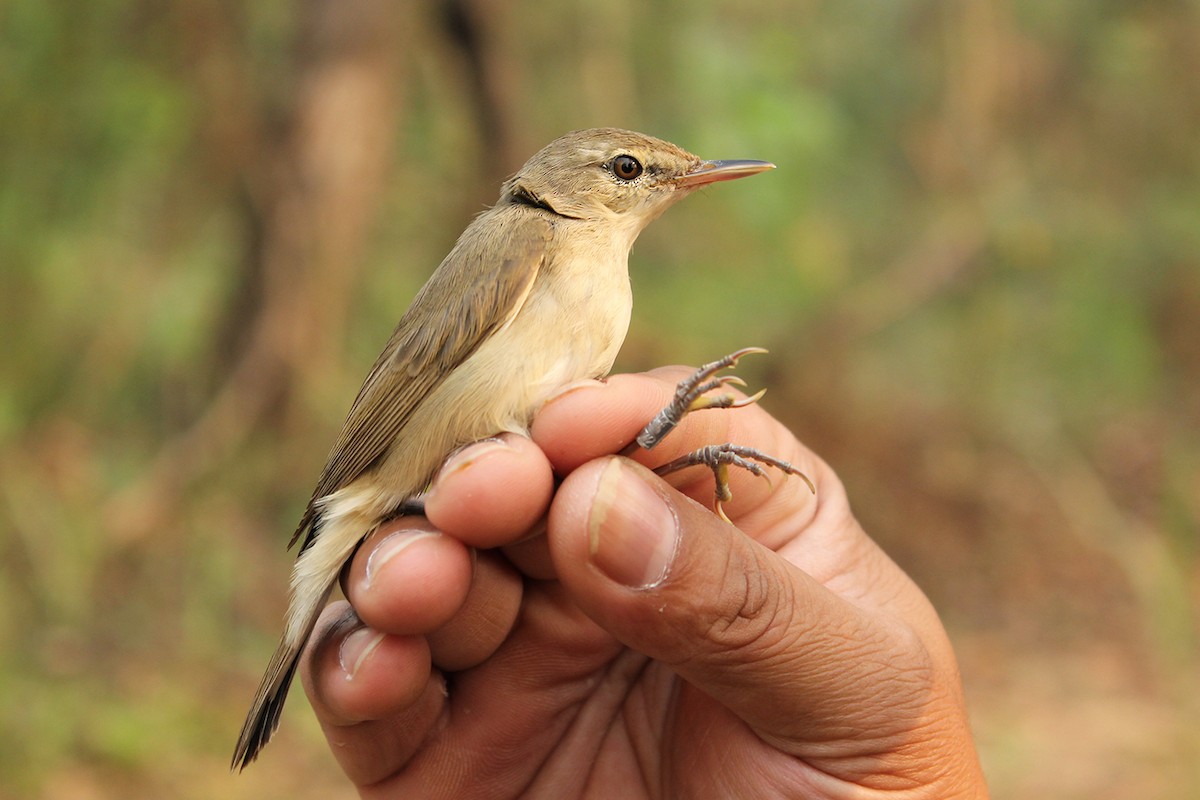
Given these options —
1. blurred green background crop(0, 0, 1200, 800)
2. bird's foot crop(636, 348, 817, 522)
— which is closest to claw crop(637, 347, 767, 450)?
bird's foot crop(636, 348, 817, 522)

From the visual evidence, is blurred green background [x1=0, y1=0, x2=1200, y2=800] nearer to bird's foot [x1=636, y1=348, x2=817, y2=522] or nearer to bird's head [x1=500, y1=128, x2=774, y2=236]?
bird's head [x1=500, y1=128, x2=774, y2=236]

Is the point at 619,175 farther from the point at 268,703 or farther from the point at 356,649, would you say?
the point at 268,703

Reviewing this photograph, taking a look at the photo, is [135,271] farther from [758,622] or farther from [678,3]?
[758,622]

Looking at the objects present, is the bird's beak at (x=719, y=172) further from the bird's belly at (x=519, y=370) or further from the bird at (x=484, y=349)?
the bird's belly at (x=519, y=370)

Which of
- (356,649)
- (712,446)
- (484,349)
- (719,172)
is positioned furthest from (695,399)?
(356,649)

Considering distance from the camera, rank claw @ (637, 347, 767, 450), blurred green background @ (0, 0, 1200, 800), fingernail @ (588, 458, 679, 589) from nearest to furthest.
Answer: fingernail @ (588, 458, 679, 589)
claw @ (637, 347, 767, 450)
blurred green background @ (0, 0, 1200, 800)

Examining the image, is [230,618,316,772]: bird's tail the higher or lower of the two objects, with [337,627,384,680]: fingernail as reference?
lower
